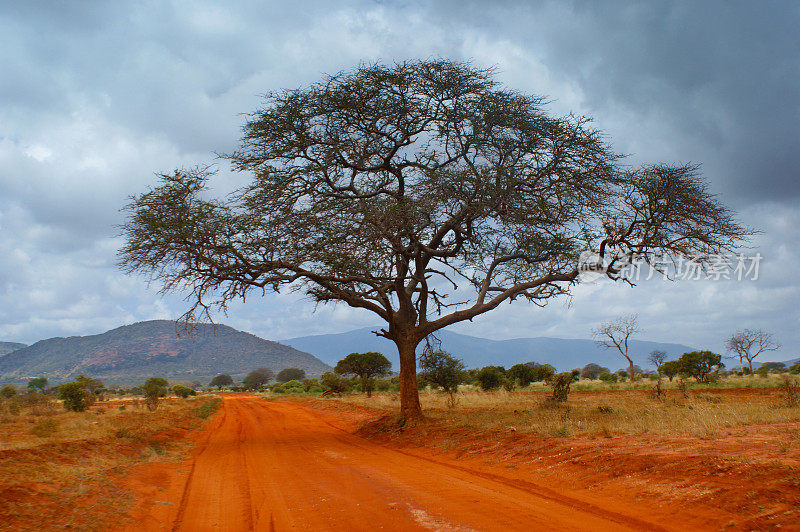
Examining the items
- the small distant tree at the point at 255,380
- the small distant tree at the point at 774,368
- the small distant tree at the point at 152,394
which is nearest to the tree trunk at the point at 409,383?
the small distant tree at the point at 152,394

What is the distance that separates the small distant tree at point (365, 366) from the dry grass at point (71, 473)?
2687 cm

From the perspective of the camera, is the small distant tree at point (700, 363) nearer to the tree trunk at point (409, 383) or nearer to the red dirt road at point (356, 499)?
the tree trunk at point (409, 383)

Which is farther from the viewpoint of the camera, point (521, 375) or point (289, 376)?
point (289, 376)

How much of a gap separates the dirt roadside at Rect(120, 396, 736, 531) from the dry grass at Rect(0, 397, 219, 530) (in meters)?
0.49

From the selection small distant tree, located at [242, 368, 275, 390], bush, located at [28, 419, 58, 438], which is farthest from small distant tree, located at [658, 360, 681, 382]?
small distant tree, located at [242, 368, 275, 390]

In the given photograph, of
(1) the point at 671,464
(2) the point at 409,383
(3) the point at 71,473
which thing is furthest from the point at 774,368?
(3) the point at 71,473

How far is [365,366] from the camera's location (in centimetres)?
4228

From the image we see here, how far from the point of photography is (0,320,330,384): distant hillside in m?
124

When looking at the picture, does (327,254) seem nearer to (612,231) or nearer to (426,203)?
(426,203)

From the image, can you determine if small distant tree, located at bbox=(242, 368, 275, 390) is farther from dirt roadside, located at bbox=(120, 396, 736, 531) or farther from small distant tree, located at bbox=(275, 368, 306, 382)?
dirt roadside, located at bbox=(120, 396, 736, 531)

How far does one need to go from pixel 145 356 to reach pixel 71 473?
485ft

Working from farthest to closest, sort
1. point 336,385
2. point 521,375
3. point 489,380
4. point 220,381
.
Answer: point 220,381 < point 336,385 < point 521,375 < point 489,380

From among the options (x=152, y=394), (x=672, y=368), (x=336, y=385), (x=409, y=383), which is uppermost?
(x=409, y=383)

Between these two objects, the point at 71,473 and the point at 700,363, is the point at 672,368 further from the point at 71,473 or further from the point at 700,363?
the point at 71,473
